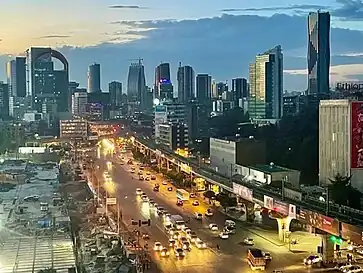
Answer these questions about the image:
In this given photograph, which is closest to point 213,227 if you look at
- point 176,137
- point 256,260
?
point 256,260

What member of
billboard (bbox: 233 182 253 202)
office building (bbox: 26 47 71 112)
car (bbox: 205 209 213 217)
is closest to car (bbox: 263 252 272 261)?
billboard (bbox: 233 182 253 202)

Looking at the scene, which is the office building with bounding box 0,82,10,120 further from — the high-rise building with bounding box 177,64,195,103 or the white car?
the white car

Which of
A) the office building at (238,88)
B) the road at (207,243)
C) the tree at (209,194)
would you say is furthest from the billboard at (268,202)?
the office building at (238,88)

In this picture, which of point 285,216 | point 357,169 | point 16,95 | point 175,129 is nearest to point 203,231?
point 285,216

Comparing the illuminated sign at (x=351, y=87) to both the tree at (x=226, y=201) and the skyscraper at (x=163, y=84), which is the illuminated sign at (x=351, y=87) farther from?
the skyscraper at (x=163, y=84)

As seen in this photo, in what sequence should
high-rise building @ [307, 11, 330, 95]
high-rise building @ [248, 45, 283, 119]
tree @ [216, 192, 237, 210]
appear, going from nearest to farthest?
tree @ [216, 192, 237, 210]
high-rise building @ [248, 45, 283, 119]
high-rise building @ [307, 11, 330, 95]

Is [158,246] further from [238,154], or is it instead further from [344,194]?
[238,154]

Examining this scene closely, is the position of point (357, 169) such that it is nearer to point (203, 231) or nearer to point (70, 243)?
point (203, 231)
